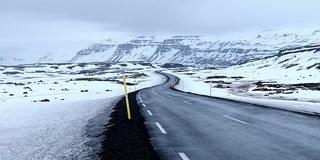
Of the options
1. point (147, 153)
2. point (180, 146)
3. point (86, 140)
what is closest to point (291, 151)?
point (180, 146)

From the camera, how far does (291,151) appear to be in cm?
841

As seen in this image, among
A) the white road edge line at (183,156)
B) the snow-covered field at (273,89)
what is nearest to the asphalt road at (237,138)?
the white road edge line at (183,156)

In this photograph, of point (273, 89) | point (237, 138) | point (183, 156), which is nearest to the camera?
point (183, 156)

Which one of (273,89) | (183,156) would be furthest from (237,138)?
(273,89)

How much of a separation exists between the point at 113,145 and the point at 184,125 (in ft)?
13.9

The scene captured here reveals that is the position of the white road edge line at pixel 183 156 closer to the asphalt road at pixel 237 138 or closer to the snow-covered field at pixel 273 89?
the asphalt road at pixel 237 138

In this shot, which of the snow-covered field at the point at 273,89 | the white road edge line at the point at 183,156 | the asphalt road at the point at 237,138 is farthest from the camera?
the snow-covered field at the point at 273,89

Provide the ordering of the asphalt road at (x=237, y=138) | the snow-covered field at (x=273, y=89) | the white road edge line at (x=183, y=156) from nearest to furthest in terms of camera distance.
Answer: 1. the white road edge line at (x=183, y=156)
2. the asphalt road at (x=237, y=138)
3. the snow-covered field at (x=273, y=89)

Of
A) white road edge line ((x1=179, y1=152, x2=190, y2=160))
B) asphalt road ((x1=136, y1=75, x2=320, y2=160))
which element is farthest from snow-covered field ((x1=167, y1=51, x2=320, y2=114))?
white road edge line ((x1=179, y1=152, x2=190, y2=160))

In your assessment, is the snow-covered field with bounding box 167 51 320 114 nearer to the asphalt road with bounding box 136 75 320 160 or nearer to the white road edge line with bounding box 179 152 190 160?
the asphalt road with bounding box 136 75 320 160

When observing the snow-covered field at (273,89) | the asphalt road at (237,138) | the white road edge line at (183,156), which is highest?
the white road edge line at (183,156)

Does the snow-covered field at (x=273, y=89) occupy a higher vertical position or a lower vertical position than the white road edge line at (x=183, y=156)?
lower

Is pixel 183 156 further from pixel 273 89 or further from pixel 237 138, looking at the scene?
pixel 273 89

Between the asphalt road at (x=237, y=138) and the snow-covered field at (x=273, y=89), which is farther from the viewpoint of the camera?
the snow-covered field at (x=273, y=89)
